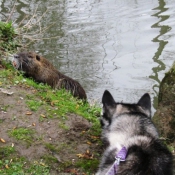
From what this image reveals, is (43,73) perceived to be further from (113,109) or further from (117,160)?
(117,160)

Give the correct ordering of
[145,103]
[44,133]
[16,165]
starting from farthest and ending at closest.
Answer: [44,133], [16,165], [145,103]

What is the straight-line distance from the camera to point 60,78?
10031 mm

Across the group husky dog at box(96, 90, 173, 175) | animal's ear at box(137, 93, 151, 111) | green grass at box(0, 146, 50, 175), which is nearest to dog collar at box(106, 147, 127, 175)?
husky dog at box(96, 90, 173, 175)

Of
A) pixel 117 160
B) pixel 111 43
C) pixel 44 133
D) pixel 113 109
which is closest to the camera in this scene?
pixel 117 160

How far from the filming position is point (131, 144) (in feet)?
13.6

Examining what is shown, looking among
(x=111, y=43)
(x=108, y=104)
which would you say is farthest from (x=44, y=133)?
(x=111, y=43)

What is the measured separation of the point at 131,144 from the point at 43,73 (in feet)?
20.4

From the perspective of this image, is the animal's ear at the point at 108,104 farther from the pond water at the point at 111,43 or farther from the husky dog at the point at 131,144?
the pond water at the point at 111,43

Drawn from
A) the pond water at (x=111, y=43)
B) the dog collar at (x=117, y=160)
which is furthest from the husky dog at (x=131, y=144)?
the pond water at (x=111, y=43)

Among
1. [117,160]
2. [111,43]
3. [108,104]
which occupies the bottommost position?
[111,43]

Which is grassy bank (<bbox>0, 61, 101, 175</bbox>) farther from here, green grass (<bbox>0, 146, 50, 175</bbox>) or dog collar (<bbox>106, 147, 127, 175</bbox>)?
dog collar (<bbox>106, 147, 127, 175</bbox>)

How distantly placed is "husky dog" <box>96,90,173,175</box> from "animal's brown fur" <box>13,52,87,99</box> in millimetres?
4920

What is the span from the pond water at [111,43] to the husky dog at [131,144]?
572cm

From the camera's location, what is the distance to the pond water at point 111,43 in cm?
1166
